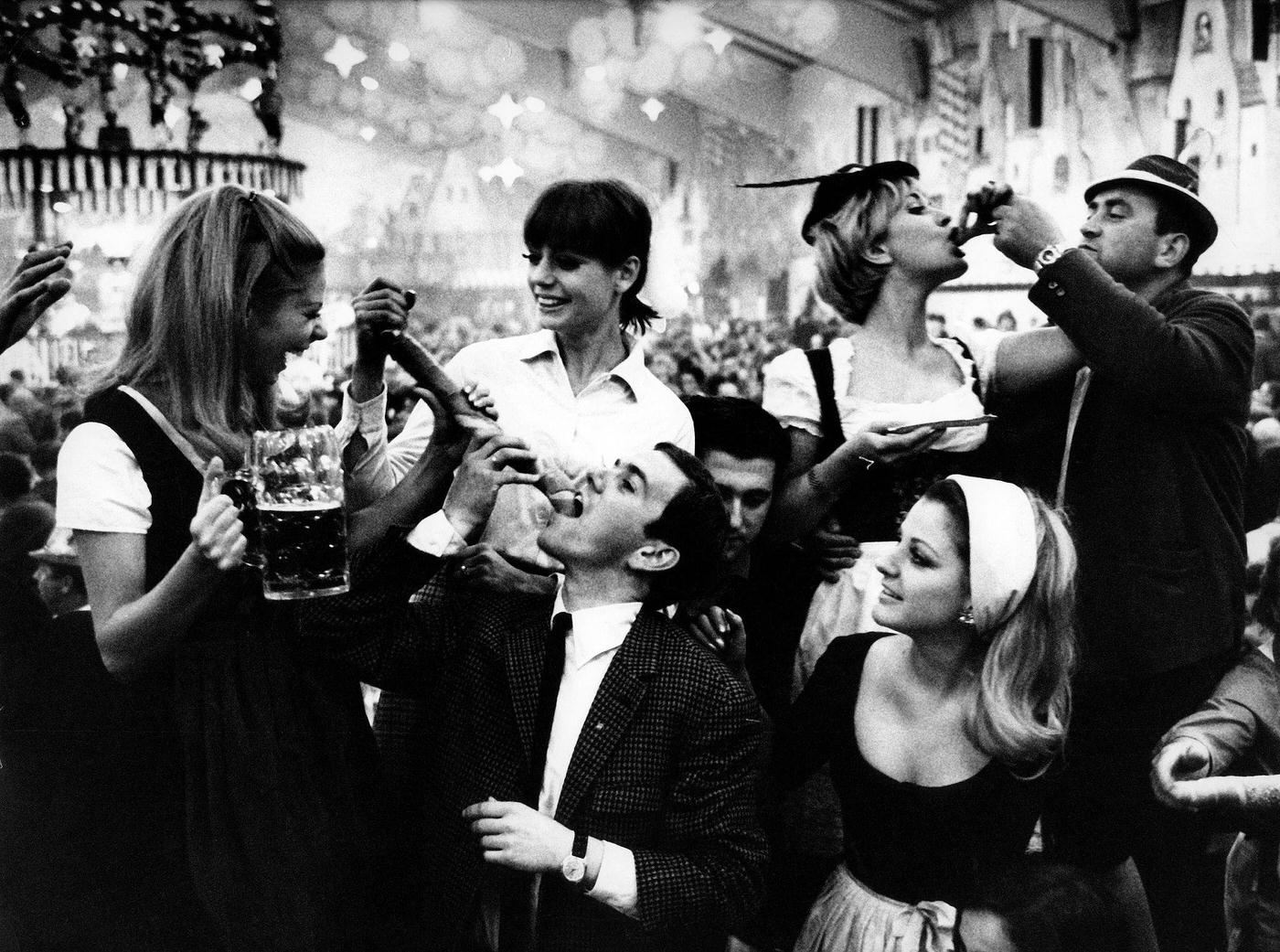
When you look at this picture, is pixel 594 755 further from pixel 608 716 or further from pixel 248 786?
pixel 248 786

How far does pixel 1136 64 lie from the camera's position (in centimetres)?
318

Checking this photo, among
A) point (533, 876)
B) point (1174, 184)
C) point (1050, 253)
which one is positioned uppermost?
point (1174, 184)

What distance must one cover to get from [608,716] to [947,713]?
598mm

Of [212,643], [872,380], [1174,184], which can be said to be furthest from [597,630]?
[1174,184]

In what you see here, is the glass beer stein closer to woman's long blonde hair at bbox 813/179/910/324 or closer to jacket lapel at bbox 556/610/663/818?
jacket lapel at bbox 556/610/663/818

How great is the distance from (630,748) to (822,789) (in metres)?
0.63

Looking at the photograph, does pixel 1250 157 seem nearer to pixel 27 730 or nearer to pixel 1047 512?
pixel 1047 512

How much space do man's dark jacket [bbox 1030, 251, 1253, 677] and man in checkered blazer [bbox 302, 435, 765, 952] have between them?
0.77m

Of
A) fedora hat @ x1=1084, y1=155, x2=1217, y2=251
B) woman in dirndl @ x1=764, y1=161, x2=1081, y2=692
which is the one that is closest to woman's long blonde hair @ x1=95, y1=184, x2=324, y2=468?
woman in dirndl @ x1=764, y1=161, x2=1081, y2=692

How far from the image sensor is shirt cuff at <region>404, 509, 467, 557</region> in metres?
1.77

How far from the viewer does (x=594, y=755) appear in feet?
5.49

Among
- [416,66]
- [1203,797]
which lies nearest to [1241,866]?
[1203,797]

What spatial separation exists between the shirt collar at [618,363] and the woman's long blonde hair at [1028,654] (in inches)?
21.0

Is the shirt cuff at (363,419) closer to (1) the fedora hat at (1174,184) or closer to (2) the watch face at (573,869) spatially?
(2) the watch face at (573,869)
